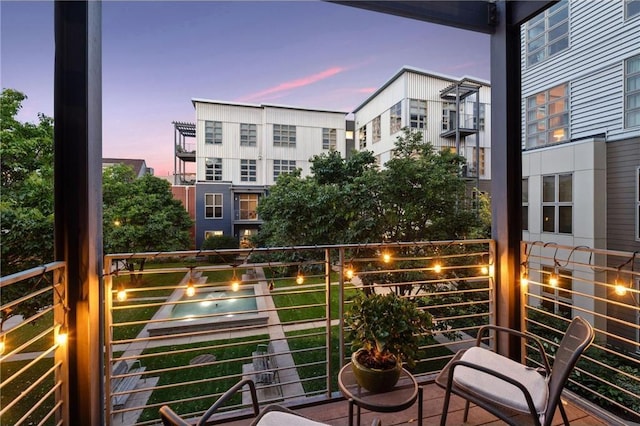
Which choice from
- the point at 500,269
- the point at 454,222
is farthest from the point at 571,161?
the point at 500,269

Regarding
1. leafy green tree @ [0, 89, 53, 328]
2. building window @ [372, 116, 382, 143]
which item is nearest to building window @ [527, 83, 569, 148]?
building window @ [372, 116, 382, 143]

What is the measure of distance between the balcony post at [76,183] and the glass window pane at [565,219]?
25.6 ft

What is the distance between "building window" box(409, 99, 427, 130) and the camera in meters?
10.9

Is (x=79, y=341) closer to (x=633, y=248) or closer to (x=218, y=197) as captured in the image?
(x=633, y=248)

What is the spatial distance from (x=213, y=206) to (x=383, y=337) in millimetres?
15569

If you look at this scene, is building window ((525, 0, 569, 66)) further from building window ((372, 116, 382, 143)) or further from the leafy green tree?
the leafy green tree

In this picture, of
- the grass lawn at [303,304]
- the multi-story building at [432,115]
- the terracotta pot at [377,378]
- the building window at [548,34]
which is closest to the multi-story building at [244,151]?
the multi-story building at [432,115]

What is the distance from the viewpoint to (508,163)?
2.35m

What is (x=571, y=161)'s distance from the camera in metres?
6.23

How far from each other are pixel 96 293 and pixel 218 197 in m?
14.9

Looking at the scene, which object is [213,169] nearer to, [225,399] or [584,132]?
[584,132]

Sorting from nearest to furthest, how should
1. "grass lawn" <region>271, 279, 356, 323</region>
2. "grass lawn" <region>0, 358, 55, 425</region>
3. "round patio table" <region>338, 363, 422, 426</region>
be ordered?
"round patio table" <region>338, 363, 422, 426</region> < "grass lawn" <region>0, 358, 55, 425</region> < "grass lawn" <region>271, 279, 356, 323</region>

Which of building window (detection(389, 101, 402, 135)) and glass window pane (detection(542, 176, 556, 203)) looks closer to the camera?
glass window pane (detection(542, 176, 556, 203))

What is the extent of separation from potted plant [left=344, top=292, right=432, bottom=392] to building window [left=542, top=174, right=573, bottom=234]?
6.49m
